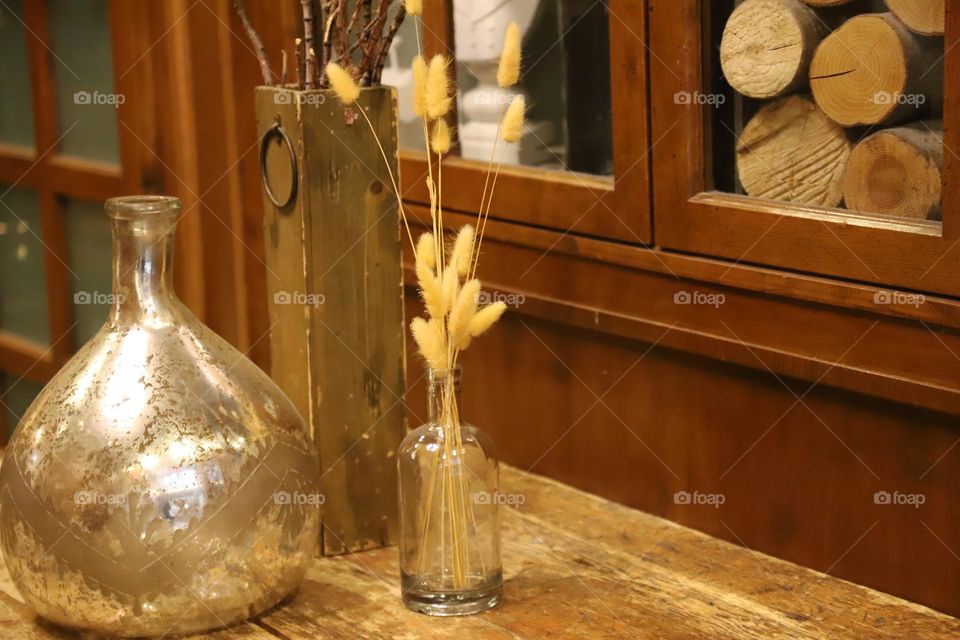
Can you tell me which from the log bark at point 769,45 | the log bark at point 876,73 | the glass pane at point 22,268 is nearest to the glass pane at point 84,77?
the glass pane at point 22,268

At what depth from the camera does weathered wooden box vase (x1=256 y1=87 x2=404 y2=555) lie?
161 cm

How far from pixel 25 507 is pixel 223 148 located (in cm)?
101

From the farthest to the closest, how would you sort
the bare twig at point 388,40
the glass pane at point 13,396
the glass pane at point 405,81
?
the glass pane at point 13,396 → the glass pane at point 405,81 → the bare twig at point 388,40

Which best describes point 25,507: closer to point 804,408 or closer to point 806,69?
point 804,408

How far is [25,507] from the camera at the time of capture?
1.40 metres

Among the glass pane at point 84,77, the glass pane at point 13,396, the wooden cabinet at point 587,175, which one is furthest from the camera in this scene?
the glass pane at point 13,396

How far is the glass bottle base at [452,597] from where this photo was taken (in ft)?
4.87

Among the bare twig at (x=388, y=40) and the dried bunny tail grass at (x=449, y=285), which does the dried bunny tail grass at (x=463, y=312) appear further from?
the bare twig at (x=388, y=40)

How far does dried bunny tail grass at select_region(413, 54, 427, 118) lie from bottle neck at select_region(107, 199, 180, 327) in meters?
0.28

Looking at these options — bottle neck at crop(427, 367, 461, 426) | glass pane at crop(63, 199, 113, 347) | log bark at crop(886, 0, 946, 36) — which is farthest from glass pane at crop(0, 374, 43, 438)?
log bark at crop(886, 0, 946, 36)

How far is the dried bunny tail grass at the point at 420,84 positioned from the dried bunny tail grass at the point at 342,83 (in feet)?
0.24

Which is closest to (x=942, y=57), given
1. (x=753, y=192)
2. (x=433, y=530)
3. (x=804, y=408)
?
(x=753, y=192)

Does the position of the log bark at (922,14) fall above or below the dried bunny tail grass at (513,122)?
above

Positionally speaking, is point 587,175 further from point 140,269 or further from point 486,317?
point 140,269
